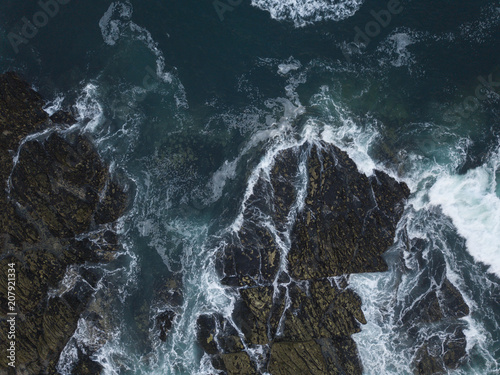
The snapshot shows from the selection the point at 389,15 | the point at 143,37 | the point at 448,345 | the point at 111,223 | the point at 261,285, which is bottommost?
the point at 448,345

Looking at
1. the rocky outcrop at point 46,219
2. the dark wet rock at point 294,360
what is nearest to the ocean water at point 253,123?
the rocky outcrop at point 46,219

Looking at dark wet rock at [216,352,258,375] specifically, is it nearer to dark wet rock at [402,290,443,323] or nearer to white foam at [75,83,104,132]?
dark wet rock at [402,290,443,323]

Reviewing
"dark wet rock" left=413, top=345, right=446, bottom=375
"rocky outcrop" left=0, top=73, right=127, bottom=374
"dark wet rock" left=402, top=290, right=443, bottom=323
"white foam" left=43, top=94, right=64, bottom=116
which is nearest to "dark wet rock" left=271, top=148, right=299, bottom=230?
"dark wet rock" left=402, top=290, right=443, bottom=323

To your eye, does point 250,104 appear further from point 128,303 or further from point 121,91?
point 128,303

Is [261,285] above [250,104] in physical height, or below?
below

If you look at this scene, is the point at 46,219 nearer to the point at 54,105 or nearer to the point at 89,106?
the point at 54,105

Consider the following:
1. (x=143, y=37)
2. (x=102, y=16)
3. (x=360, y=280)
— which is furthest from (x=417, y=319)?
(x=102, y=16)
